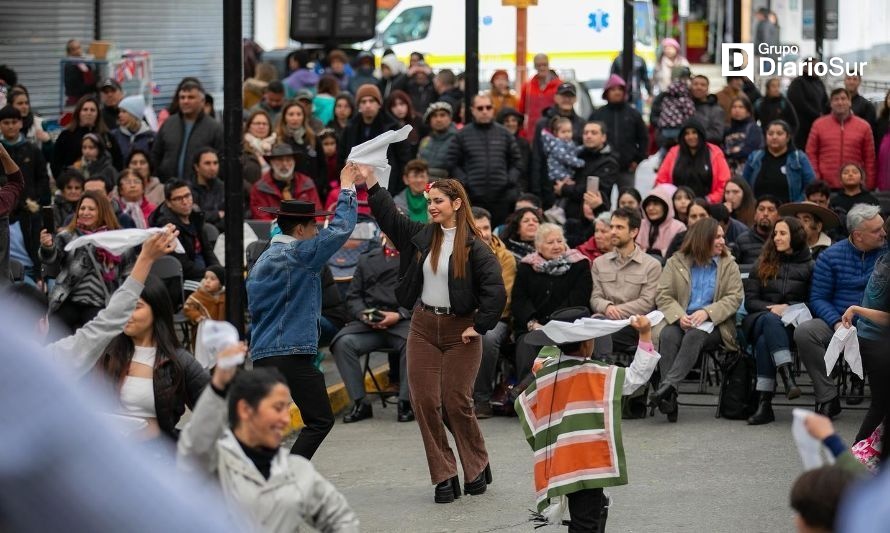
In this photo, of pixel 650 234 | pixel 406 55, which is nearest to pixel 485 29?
pixel 406 55

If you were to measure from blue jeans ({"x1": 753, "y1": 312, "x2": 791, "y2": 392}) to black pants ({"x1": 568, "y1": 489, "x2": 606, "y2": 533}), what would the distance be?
4.05m

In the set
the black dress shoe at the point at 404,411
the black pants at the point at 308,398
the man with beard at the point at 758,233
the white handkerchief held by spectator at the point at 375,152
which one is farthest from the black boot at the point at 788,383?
the black pants at the point at 308,398

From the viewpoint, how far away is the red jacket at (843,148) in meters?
15.9

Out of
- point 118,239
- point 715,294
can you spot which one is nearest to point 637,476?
point 715,294

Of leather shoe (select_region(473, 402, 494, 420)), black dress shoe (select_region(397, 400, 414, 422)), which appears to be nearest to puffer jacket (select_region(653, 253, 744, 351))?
leather shoe (select_region(473, 402, 494, 420))

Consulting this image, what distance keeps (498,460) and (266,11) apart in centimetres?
2199

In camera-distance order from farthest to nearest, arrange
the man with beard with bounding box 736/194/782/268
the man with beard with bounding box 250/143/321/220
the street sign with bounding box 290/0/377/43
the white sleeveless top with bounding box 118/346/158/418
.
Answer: the street sign with bounding box 290/0/377/43 → the man with beard with bounding box 250/143/321/220 → the man with beard with bounding box 736/194/782/268 → the white sleeveless top with bounding box 118/346/158/418

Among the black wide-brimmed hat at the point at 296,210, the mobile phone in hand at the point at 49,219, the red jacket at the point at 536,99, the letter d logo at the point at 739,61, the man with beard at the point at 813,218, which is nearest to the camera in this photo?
the black wide-brimmed hat at the point at 296,210

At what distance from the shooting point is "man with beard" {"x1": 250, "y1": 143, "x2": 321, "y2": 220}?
1418 centimetres

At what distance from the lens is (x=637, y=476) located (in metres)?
10.1

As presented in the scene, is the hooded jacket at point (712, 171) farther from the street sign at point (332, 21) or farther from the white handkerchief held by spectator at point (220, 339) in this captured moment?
the street sign at point (332, 21)

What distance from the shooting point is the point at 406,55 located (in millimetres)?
28141

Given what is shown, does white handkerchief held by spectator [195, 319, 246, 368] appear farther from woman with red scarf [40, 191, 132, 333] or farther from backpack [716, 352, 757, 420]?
backpack [716, 352, 757, 420]

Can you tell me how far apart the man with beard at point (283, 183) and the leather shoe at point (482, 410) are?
3052 mm
